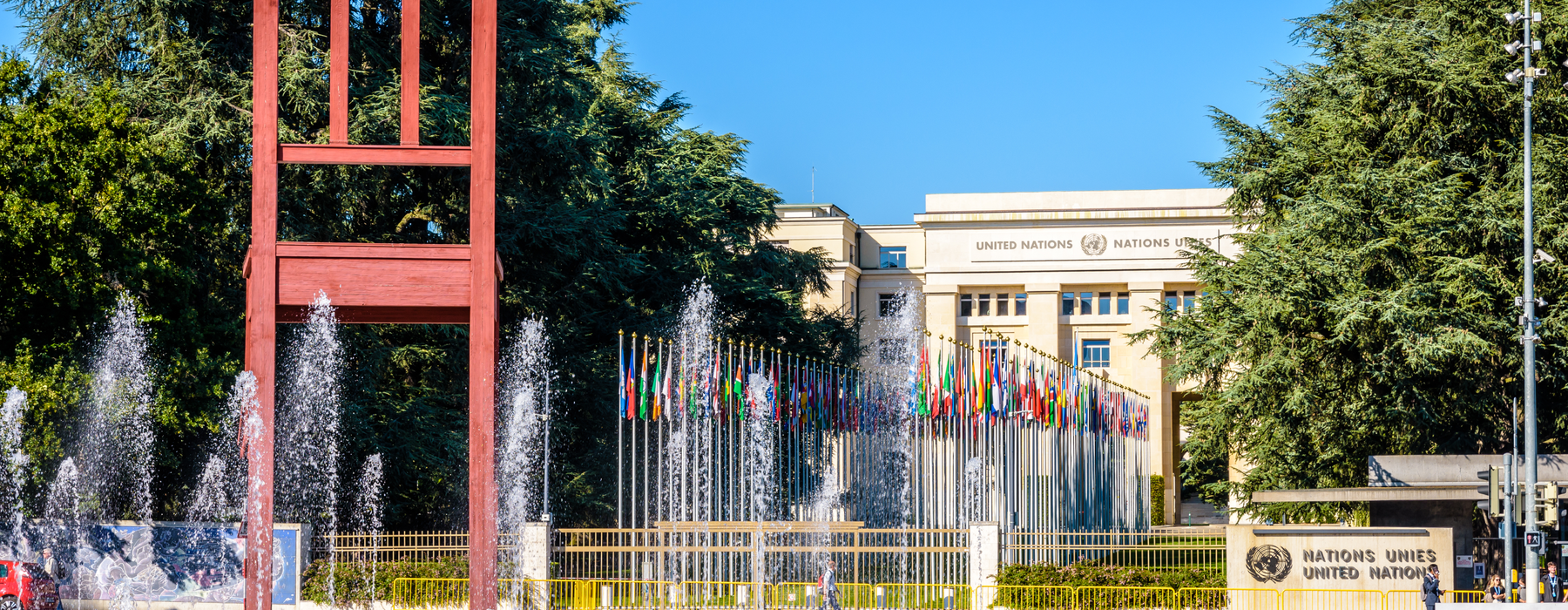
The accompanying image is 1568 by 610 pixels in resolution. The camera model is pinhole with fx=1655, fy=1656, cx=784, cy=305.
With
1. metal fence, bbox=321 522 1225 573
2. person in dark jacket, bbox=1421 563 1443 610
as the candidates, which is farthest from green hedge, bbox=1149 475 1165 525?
person in dark jacket, bbox=1421 563 1443 610

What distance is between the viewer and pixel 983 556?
2558cm

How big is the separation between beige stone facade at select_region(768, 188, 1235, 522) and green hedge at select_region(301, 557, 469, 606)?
45307 millimetres

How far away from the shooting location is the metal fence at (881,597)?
23.4 metres

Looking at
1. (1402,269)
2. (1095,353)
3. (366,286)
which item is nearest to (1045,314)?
(1095,353)

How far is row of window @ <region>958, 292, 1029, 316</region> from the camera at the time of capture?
7156 centimetres

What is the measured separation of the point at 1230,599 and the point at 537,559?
10.4m

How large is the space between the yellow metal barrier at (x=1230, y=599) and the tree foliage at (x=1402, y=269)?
22.7ft

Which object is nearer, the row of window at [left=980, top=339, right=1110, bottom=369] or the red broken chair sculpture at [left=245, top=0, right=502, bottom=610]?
the red broken chair sculpture at [left=245, top=0, right=502, bottom=610]

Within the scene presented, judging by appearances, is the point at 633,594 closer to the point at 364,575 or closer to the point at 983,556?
the point at 364,575

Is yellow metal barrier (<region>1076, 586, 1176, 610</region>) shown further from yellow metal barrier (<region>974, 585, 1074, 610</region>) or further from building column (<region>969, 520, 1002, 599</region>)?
building column (<region>969, 520, 1002, 599</region>)

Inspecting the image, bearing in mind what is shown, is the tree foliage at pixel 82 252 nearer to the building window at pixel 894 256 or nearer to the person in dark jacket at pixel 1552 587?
the person in dark jacket at pixel 1552 587

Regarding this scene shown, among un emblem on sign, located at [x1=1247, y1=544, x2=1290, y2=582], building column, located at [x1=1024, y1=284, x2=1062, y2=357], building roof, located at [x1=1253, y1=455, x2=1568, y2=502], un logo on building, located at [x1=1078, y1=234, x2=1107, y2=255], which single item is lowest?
un emblem on sign, located at [x1=1247, y1=544, x2=1290, y2=582]

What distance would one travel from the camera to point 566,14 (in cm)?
3794

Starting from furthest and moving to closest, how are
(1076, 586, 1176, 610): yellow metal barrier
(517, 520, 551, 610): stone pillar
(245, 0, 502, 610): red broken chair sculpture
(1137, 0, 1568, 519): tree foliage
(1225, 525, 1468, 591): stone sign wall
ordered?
(1137, 0, 1568, 519): tree foliage
(517, 520, 551, 610): stone pillar
(1076, 586, 1176, 610): yellow metal barrier
(1225, 525, 1468, 591): stone sign wall
(245, 0, 502, 610): red broken chair sculpture
